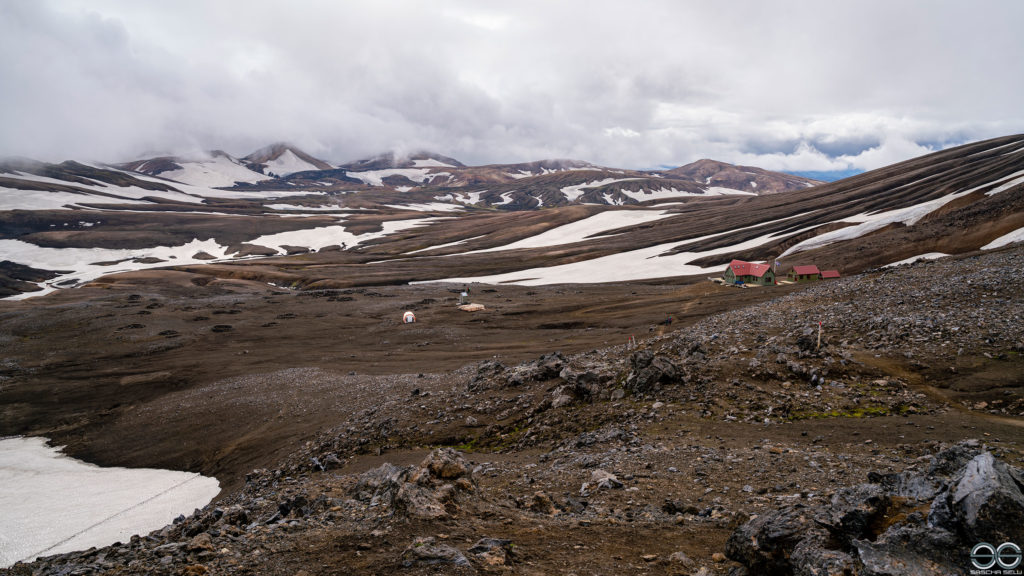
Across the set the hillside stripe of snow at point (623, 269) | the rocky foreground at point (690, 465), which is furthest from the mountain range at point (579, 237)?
the rocky foreground at point (690, 465)

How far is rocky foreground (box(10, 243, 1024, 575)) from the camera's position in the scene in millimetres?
7199

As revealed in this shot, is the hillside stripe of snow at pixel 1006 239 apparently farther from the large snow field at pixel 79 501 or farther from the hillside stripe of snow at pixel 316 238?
the hillside stripe of snow at pixel 316 238

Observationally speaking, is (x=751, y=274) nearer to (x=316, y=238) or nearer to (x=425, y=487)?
(x=425, y=487)

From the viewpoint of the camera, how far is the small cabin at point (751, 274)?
69.0 m

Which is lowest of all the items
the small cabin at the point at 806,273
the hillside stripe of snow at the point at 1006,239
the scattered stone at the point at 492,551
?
the scattered stone at the point at 492,551

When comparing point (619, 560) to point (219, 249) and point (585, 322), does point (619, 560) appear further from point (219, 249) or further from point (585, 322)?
point (219, 249)

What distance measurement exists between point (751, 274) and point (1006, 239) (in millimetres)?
26443

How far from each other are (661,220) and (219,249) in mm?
150721

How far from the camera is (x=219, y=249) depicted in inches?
6166

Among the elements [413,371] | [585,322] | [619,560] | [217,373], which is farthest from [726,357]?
[217,373]

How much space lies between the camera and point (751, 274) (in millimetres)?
69750

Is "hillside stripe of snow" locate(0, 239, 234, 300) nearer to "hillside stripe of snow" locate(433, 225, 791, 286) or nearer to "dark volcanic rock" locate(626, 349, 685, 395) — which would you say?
"hillside stripe of snow" locate(433, 225, 791, 286)

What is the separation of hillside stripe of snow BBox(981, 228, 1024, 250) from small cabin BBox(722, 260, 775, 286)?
22928 millimetres

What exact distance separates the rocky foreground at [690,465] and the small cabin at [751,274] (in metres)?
41.7
